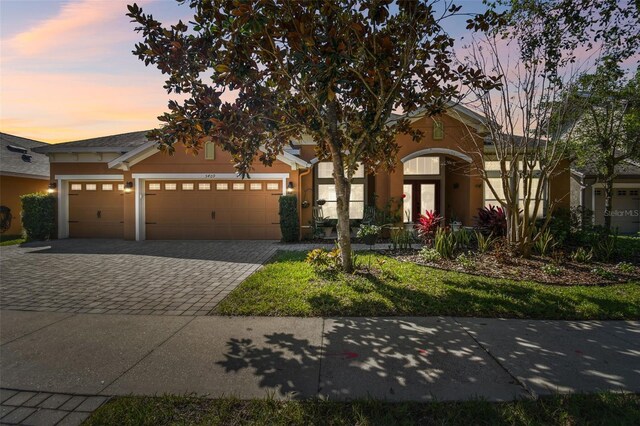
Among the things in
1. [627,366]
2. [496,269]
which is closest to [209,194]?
[496,269]

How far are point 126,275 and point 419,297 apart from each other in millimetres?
6184

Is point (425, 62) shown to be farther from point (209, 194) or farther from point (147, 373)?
point (209, 194)

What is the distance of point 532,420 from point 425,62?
5.87 metres

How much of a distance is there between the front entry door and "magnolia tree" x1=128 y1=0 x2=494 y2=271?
7505 millimetres

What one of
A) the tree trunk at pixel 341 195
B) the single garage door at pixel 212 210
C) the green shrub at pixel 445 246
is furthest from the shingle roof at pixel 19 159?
the green shrub at pixel 445 246

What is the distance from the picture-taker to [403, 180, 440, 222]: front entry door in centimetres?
1397

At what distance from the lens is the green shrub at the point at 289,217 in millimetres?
11852

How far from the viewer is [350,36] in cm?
543

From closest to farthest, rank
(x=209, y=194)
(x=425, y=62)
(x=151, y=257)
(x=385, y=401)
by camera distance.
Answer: (x=385, y=401) → (x=425, y=62) → (x=151, y=257) → (x=209, y=194)

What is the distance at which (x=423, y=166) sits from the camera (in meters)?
14.0

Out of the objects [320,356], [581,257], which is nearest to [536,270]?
[581,257]

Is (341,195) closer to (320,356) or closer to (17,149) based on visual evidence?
(320,356)

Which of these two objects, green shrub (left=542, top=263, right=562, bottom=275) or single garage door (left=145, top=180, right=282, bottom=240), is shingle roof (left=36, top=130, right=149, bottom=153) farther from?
green shrub (left=542, top=263, right=562, bottom=275)

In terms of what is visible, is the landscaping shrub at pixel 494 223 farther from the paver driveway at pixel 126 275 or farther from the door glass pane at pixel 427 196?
the paver driveway at pixel 126 275
